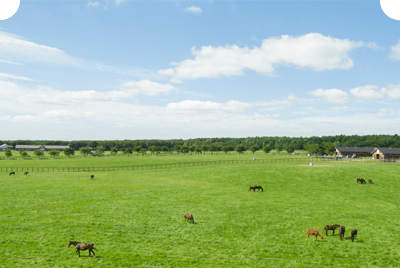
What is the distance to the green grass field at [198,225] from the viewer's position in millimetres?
15109

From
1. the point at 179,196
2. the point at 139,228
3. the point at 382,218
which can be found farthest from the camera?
the point at 179,196

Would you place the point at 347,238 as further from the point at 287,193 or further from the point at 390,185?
the point at 390,185

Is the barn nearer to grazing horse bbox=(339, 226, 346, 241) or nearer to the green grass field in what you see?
the green grass field

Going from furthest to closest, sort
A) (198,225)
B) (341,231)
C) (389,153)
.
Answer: (389,153)
(198,225)
(341,231)

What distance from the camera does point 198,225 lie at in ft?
68.7

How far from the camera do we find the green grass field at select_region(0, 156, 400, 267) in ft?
49.6

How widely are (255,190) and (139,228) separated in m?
21.6

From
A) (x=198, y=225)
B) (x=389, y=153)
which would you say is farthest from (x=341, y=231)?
(x=389, y=153)

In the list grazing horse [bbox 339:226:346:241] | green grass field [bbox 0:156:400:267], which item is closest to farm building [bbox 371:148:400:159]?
green grass field [bbox 0:156:400:267]

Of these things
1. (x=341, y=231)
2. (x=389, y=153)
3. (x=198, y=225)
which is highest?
(x=389, y=153)

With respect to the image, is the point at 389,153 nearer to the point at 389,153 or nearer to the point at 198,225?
the point at 389,153

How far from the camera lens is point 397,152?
95812 millimetres

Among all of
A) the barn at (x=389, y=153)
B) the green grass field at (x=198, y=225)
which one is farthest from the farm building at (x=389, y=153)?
the green grass field at (x=198, y=225)

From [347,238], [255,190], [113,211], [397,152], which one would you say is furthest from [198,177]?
[397,152]
